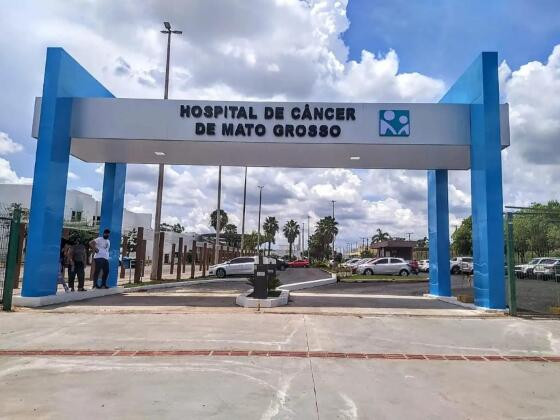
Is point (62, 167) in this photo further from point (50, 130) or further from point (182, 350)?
point (182, 350)

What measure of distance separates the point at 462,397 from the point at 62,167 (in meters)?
11.0

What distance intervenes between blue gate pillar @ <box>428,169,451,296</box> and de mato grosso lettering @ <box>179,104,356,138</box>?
4.54 meters

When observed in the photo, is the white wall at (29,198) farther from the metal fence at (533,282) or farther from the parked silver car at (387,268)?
the metal fence at (533,282)

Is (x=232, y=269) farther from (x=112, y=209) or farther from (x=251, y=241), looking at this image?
(x=251, y=241)

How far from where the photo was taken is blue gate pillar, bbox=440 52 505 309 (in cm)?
1113

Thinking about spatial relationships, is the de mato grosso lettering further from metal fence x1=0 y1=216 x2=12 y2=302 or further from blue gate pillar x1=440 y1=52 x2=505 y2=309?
metal fence x1=0 y1=216 x2=12 y2=302

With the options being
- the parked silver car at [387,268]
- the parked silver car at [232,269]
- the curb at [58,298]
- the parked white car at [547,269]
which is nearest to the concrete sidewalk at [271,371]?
the curb at [58,298]

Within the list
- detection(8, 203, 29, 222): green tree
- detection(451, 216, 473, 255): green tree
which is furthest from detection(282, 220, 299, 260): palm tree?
detection(8, 203, 29, 222): green tree

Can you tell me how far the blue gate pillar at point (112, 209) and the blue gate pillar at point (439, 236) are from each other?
10.7 m

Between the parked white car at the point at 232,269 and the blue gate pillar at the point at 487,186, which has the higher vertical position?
the blue gate pillar at the point at 487,186

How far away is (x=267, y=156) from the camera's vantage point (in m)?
14.4

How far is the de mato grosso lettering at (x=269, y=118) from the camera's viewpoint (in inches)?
499

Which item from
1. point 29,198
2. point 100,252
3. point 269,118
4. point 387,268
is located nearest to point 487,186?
point 269,118

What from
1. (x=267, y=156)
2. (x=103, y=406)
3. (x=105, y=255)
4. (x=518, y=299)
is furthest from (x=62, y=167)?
(x=518, y=299)
